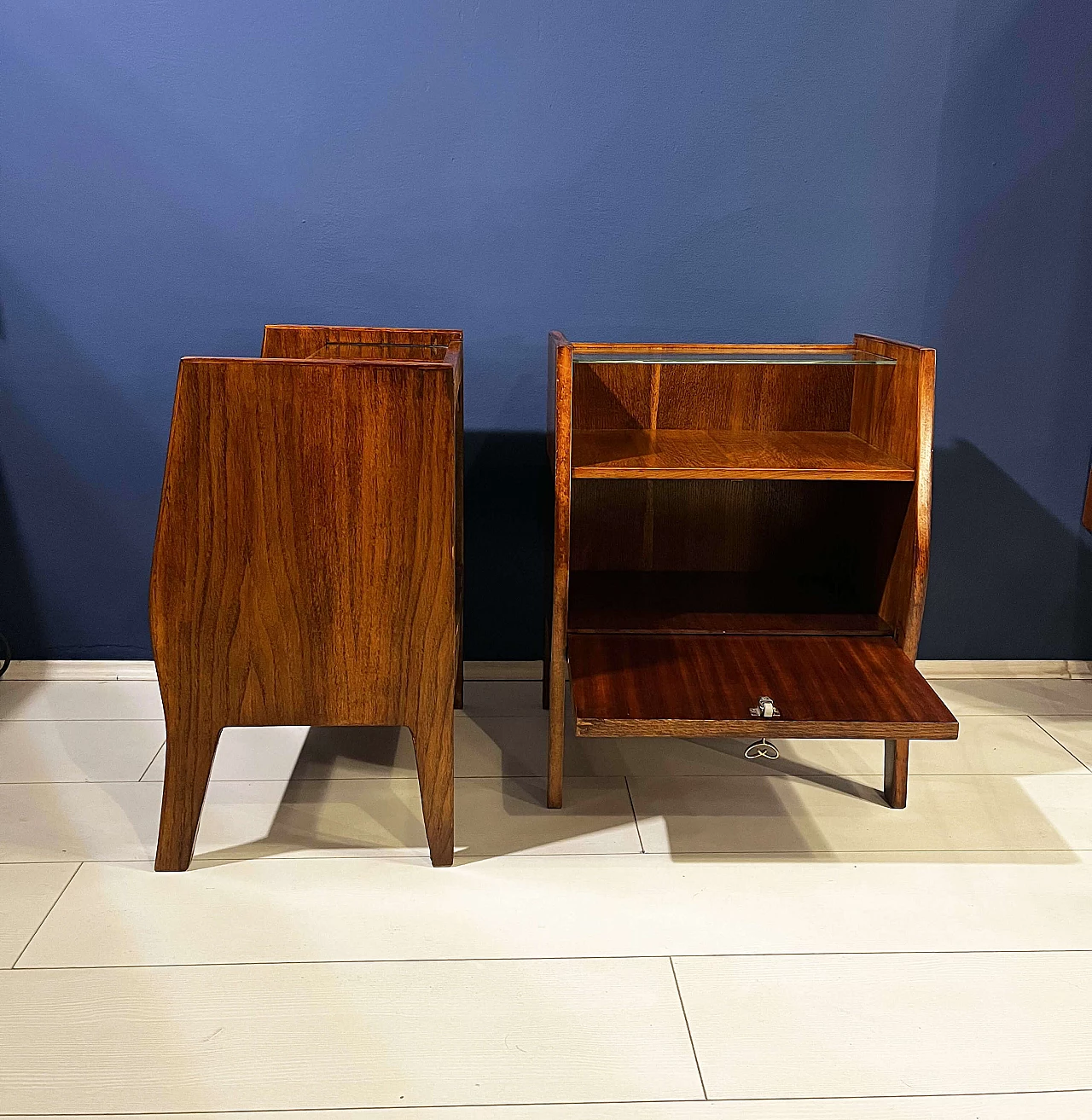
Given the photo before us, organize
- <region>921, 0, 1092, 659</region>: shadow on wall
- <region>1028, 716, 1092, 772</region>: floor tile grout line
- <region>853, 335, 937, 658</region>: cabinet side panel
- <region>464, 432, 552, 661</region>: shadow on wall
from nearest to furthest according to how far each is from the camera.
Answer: <region>853, 335, 937, 658</region>: cabinet side panel < <region>1028, 716, 1092, 772</region>: floor tile grout line < <region>921, 0, 1092, 659</region>: shadow on wall < <region>464, 432, 552, 661</region>: shadow on wall

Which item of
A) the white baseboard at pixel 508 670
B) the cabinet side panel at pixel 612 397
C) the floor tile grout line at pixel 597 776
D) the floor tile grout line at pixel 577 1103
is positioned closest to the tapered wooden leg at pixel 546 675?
the white baseboard at pixel 508 670

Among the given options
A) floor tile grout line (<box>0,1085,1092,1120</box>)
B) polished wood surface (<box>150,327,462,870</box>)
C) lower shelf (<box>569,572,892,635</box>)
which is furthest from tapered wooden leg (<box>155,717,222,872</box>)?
lower shelf (<box>569,572,892,635</box>)

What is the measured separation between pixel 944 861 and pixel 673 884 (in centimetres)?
42

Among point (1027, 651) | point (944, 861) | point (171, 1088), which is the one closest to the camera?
point (171, 1088)

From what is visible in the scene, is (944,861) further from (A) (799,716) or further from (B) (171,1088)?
(B) (171,1088)

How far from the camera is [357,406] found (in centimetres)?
134

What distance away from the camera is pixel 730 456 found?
1.67 m

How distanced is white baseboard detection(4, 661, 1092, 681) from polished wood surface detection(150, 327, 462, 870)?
761 mm

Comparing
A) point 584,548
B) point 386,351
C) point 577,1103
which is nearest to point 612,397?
point 584,548

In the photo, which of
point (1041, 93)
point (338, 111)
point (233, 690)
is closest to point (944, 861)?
point (233, 690)

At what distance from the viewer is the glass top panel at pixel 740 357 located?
5.46ft

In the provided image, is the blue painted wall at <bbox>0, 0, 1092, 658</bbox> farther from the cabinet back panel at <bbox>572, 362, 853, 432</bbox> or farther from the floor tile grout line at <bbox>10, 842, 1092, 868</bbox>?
the floor tile grout line at <bbox>10, 842, 1092, 868</bbox>

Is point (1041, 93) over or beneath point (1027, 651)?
over

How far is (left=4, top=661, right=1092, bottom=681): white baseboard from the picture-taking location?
2205 mm
